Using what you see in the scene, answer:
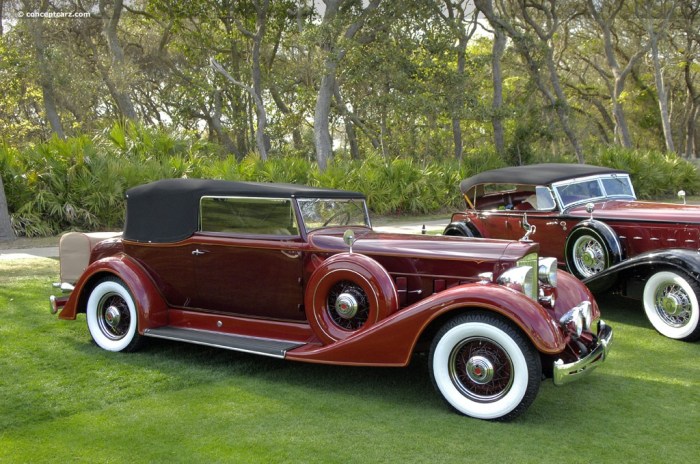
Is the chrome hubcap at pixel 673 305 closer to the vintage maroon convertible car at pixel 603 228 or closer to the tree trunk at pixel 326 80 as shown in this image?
the vintage maroon convertible car at pixel 603 228

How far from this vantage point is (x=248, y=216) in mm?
5355

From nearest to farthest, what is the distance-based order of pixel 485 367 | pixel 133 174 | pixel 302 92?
pixel 485 367 → pixel 133 174 → pixel 302 92

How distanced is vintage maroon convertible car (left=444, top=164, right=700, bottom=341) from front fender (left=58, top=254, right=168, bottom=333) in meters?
3.45

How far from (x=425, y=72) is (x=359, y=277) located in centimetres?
1805

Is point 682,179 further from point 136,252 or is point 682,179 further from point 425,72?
point 136,252

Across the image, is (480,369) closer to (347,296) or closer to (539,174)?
(347,296)

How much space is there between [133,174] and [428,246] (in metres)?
11.0

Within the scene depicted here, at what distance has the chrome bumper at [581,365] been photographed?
393cm

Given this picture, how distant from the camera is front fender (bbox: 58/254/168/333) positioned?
17.9 ft

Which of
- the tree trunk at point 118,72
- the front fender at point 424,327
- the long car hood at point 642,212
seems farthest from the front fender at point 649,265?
the tree trunk at point 118,72

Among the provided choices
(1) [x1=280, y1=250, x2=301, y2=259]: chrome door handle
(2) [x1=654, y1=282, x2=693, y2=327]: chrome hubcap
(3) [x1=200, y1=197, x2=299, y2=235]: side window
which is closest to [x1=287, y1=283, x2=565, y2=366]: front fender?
(1) [x1=280, y1=250, x2=301, y2=259]: chrome door handle

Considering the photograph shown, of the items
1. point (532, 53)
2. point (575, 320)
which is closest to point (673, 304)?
point (575, 320)

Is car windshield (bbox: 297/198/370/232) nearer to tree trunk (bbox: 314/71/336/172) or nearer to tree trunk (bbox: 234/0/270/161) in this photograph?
tree trunk (bbox: 314/71/336/172)

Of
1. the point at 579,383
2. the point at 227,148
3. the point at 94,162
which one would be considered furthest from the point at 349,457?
the point at 227,148
